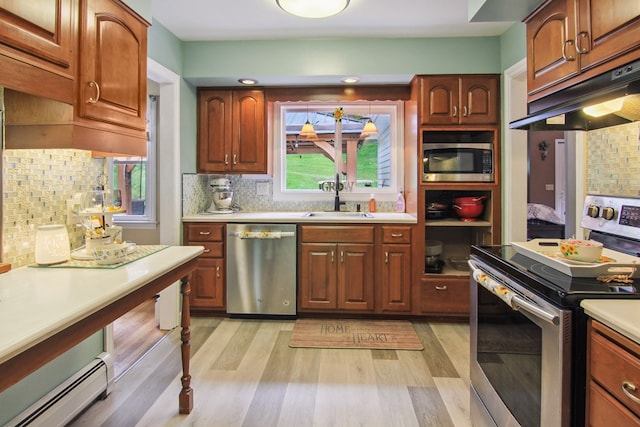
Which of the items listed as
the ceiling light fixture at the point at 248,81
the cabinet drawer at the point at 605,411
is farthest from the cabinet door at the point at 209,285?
the cabinet drawer at the point at 605,411

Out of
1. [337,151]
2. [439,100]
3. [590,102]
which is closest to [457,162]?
[439,100]

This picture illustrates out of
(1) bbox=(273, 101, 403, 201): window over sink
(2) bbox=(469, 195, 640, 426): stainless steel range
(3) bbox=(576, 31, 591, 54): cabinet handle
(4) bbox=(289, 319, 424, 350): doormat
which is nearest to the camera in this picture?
(2) bbox=(469, 195, 640, 426): stainless steel range

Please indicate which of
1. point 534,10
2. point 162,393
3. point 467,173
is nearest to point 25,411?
point 162,393

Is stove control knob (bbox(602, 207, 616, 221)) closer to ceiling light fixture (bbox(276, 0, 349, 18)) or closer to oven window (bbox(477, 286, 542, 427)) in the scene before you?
oven window (bbox(477, 286, 542, 427))

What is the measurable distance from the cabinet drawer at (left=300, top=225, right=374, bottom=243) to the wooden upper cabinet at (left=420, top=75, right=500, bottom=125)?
1.07 metres

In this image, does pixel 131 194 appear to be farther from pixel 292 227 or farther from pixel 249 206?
pixel 292 227

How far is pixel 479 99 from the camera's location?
311cm

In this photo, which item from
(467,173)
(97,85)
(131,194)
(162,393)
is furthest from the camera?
(131,194)

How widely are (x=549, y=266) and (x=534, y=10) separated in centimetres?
129

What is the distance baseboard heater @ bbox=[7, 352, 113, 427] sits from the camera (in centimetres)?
162

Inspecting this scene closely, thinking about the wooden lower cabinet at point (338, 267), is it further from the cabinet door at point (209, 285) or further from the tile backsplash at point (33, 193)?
the tile backsplash at point (33, 193)

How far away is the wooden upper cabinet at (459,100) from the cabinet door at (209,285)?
221cm

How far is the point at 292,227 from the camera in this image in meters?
3.21

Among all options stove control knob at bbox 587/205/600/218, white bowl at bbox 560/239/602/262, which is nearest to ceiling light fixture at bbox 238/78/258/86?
stove control knob at bbox 587/205/600/218
